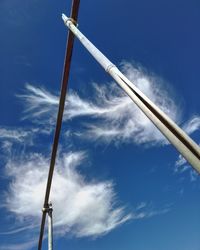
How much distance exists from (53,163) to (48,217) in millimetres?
4432

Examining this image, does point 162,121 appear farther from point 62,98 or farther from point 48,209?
point 48,209

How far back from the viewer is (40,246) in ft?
66.6

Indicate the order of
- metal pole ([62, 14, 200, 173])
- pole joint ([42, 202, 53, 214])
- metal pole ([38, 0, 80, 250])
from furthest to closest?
pole joint ([42, 202, 53, 214]), metal pole ([38, 0, 80, 250]), metal pole ([62, 14, 200, 173])

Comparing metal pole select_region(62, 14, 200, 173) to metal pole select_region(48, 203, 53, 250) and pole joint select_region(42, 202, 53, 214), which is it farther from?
pole joint select_region(42, 202, 53, 214)

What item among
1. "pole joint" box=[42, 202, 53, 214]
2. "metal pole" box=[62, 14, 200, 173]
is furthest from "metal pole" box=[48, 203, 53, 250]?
"metal pole" box=[62, 14, 200, 173]

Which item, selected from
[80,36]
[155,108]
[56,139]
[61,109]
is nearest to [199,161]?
[155,108]

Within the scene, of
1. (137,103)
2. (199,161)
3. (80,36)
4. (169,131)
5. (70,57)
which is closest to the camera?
(199,161)

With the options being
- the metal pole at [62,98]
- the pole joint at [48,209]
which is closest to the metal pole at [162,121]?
the metal pole at [62,98]

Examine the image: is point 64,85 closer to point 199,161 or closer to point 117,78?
point 117,78

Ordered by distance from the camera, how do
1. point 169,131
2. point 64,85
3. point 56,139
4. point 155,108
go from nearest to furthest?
1. point 169,131
2. point 155,108
3. point 64,85
4. point 56,139

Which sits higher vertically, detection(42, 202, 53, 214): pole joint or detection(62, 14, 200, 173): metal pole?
detection(42, 202, 53, 214): pole joint

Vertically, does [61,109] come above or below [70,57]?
above

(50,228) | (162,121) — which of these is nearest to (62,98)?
(162,121)

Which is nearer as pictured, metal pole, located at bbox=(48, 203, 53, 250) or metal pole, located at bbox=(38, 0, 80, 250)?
metal pole, located at bbox=(38, 0, 80, 250)
